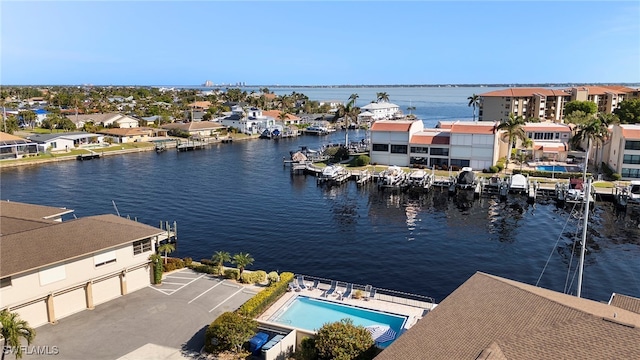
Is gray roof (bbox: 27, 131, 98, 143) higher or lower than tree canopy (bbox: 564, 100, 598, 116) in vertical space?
lower

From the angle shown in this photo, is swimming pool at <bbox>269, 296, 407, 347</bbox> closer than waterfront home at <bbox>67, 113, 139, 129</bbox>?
Yes

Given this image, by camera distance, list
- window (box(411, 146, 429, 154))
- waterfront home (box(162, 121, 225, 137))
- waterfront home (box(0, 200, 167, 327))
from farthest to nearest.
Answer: waterfront home (box(162, 121, 225, 137))
window (box(411, 146, 429, 154))
waterfront home (box(0, 200, 167, 327))

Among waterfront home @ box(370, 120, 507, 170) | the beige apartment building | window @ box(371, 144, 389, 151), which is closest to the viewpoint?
waterfront home @ box(370, 120, 507, 170)

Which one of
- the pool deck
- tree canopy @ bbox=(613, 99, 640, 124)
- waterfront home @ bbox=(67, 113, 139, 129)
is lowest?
the pool deck

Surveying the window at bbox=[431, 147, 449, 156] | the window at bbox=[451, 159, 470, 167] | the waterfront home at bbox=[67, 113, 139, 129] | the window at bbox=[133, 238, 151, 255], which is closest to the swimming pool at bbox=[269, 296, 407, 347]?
the window at bbox=[133, 238, 151, 255]

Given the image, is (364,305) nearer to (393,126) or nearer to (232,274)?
(232,274)

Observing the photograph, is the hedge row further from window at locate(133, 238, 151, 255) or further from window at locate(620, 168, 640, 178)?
window at locate(620, 168, 640, 178)

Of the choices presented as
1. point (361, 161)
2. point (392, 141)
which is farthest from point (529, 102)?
point (361, 161)

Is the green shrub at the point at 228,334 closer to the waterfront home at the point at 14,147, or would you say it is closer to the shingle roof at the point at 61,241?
the shingle roof at the point at 61,241
